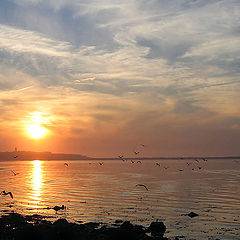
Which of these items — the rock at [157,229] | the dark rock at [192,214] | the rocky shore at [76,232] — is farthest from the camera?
the dark rock at [192,214]

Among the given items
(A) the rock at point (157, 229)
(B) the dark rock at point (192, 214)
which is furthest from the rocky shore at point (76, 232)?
(B) the dark rock at point (192, 214)

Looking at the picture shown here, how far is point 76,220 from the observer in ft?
142

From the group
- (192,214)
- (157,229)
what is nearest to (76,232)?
(157,229)

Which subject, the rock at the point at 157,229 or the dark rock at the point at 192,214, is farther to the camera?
the dark rock at the point at 192,214

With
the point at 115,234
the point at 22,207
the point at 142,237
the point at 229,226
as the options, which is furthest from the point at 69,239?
the point at 22,207

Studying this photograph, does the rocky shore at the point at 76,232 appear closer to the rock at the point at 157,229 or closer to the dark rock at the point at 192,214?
the rock at the point at 157,229

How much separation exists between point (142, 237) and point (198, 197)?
3841 centimetres

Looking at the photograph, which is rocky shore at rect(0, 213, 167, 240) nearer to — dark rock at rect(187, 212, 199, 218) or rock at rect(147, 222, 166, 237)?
rock at rect(147, 222, 166, 237)

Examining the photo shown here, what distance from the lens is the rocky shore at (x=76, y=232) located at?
31672 millimetres

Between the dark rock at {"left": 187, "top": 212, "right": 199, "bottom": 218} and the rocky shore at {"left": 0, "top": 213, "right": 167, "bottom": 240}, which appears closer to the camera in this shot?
the rocky shore at {"left": 0, "top": 213, "right": 167, "bottom": 240}

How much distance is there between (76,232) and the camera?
34.1 metres

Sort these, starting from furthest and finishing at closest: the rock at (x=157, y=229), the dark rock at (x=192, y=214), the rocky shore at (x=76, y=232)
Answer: the dark rock at (x=192, y=214) → the rock at (x=157, y=229) → the rocky shore at (x=76, y=232)

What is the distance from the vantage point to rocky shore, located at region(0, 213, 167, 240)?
104ft

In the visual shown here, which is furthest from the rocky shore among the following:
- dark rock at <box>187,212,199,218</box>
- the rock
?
dark rock at <box>187,212,199,218</box>
